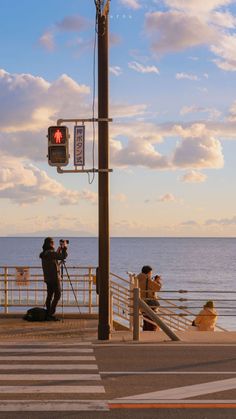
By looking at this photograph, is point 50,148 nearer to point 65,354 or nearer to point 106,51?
point 106,51

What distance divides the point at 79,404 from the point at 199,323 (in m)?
9.76

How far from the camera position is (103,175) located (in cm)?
1422

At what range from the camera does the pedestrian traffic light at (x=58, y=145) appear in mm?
14281

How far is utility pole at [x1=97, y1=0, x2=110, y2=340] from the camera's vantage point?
46.4ft

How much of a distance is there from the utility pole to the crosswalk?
1.10m

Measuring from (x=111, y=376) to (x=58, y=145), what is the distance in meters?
5.60

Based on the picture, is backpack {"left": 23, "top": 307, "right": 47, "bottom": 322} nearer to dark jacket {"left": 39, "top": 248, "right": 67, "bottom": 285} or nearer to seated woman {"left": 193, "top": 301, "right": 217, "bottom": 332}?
dark jacket {"left": 39, "top": 248, "right": 67, "bottom": 285}

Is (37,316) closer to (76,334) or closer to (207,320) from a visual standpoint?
(76,334)

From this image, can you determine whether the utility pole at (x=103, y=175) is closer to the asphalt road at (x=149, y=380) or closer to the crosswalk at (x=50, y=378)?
the crosswalk at (x=50, y=378)

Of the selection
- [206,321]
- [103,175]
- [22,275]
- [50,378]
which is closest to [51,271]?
[22,275]

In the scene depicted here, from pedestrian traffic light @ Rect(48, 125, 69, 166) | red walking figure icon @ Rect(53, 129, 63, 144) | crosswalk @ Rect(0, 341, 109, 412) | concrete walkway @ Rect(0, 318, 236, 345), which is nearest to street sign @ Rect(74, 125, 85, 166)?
pedestrian traffic light @ Rect(48, 125, 69, 166)

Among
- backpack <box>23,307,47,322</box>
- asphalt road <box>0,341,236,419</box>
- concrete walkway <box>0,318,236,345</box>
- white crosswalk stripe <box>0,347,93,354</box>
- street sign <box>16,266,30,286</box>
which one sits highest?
street sign <box>16,266,30,286</box>

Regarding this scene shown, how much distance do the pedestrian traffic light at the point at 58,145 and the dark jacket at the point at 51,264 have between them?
2.90m

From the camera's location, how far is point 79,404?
8664 millimetres
